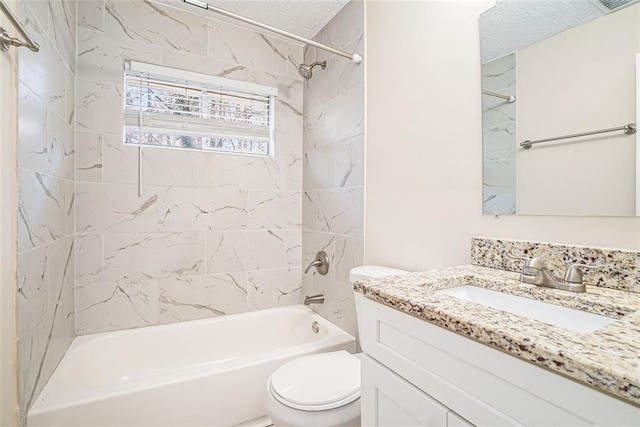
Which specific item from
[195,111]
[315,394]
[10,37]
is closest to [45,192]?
[10,37]

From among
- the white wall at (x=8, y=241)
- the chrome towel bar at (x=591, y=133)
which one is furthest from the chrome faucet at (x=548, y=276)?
the white wall at (x=8, y=241)

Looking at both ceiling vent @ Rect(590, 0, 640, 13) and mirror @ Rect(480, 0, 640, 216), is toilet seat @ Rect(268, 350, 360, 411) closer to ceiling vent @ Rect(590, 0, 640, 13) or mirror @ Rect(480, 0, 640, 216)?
mirror @ Rect(480, 0, 640, 216)

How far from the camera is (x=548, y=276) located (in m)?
0.87

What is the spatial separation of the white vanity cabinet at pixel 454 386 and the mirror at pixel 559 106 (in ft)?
2.13

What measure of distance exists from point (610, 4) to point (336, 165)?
54.9 inches

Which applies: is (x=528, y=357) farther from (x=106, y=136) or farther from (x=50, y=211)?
(x=106, y=136)

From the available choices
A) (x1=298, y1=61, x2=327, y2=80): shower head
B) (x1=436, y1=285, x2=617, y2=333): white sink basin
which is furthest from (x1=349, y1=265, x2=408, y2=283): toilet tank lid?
(x1=298, y1=61, x2=327, y2=80): shower head

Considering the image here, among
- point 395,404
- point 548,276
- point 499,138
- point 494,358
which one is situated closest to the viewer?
point 494,358

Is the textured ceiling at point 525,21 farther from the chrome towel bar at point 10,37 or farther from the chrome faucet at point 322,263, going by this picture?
the chrome towel bar at point 10,37

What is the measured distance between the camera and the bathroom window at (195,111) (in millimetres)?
1943

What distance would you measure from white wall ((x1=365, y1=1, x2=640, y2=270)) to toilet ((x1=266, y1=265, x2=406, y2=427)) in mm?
348

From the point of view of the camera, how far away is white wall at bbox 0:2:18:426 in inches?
38.5

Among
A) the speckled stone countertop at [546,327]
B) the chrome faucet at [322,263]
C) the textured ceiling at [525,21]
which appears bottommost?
the chrome faucet at [322,263]

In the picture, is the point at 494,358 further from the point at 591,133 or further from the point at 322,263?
the point at 322,263
